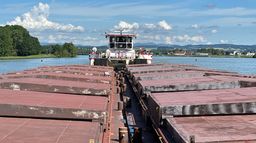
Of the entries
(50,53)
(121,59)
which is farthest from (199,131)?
(50,53)

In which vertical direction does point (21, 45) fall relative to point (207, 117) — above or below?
below

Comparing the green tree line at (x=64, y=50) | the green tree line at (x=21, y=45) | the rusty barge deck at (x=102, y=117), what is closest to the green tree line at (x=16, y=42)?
the green tree line at (x=21, y=45)

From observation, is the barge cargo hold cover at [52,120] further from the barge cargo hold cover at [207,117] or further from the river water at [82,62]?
the river water at [82,62]

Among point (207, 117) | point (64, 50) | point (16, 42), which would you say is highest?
point (207, 117)

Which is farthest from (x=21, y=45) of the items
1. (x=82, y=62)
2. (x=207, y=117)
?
(x=207, y=117)

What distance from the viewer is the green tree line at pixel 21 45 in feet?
392

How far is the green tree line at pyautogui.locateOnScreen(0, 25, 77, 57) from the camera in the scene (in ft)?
392

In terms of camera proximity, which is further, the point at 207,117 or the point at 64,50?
the point at 64,50

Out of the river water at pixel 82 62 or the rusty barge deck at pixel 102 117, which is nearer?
the rusty barge deck at pixel 102 117

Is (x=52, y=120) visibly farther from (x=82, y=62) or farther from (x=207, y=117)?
(x=82, y=62)

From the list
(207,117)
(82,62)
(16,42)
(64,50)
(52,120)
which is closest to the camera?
(52,120)

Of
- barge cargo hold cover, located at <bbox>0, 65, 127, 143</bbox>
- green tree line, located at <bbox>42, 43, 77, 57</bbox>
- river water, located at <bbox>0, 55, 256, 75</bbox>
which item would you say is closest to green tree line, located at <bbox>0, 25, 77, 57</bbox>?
green tree line, located at <bbox>42, 43, 77, 57</bbox>

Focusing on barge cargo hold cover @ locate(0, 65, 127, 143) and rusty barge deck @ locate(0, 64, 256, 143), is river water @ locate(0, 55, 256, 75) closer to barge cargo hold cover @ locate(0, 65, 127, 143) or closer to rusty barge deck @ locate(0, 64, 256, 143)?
rusty barge deck @ locate(0, 64, 256, 143)

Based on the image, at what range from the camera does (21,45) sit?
12925cm
